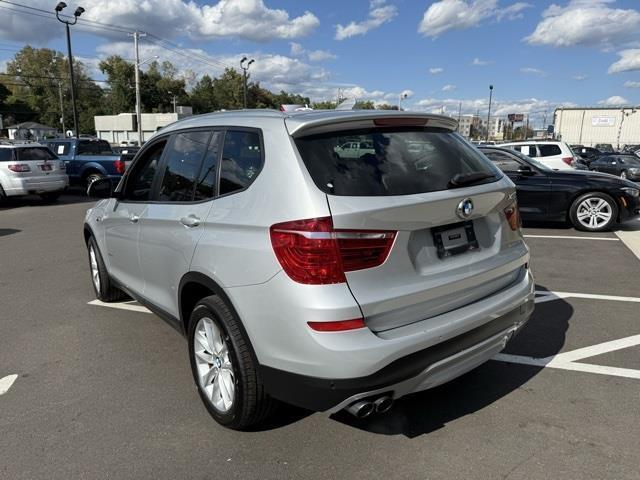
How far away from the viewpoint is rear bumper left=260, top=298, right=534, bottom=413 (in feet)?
7.85

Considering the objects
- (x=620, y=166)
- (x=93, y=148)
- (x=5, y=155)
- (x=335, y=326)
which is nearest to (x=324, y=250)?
(x=335, y=326)

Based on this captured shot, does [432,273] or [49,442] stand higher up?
[432,273]

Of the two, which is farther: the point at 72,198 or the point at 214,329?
the point at 72,198

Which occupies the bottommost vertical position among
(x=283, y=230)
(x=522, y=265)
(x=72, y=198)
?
(x=72, y=198)

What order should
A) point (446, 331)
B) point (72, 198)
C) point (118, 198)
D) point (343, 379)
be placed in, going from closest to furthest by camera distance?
point (343, 379) → point (446, 331) → point (118, 198) → point (72, 198)

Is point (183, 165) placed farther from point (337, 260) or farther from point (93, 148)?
point (93, 148)

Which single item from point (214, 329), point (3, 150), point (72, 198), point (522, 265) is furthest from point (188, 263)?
point (72, 198)

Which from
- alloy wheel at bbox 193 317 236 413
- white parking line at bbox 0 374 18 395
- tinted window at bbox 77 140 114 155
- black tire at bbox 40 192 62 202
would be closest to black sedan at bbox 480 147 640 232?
alloy wheel at bbox 193 317 236 413

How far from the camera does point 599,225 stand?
31.4 ft

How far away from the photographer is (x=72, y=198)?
17.0 metres

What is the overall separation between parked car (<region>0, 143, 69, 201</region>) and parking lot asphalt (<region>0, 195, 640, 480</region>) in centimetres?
1075

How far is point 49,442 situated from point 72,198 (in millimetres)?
15732

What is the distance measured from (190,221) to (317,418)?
144 centimetres

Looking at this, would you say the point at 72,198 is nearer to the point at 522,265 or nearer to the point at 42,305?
the point at 42,305
